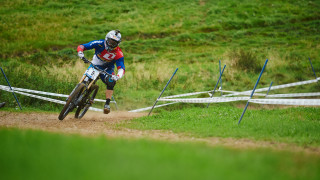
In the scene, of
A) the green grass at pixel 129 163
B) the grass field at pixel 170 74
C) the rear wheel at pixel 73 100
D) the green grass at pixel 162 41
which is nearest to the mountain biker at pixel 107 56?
the rear wheel at pixel 73 100

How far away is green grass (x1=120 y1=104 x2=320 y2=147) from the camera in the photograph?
7281 mm

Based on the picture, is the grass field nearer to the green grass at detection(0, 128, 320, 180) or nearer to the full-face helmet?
the green grass at detection(0, 128, 320, 180)

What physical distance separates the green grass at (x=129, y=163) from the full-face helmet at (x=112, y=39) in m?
5.57

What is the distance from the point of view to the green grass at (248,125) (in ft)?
23.9

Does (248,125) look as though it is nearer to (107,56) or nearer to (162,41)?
(107,56)

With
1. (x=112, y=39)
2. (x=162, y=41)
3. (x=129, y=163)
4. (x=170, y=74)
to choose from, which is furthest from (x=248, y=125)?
(x=162, y=41)

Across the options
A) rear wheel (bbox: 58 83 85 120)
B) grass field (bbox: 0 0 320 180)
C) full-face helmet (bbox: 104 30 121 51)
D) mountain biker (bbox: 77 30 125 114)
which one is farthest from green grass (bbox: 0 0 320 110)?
full-face helmet (bbox: 104 30 121 51)

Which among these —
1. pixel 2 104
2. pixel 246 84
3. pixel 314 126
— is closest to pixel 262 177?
pixel 314 126

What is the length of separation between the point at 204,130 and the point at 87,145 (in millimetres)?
4263

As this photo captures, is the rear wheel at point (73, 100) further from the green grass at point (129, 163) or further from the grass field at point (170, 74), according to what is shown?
the green grass at point (129, 163)

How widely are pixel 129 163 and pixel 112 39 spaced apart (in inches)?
267

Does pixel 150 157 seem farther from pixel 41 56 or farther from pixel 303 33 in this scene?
pixel 303 33

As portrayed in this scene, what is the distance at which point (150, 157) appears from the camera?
3936 mm

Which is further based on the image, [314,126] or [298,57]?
[298,57]
